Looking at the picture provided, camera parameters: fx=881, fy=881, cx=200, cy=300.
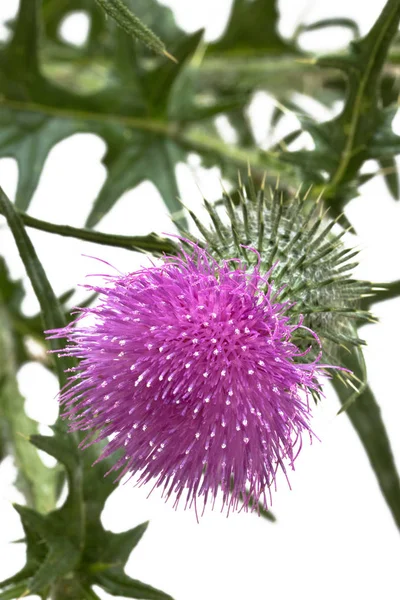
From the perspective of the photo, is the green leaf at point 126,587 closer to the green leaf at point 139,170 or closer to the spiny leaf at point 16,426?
the spiny leaf at point 16,426

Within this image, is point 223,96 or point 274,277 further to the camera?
point 223,96

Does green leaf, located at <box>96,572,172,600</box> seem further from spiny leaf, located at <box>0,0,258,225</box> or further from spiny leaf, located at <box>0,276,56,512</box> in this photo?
spiny leaf, located at <box>0,0,258,225</box>

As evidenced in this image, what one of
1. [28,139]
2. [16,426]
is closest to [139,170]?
[28,139]

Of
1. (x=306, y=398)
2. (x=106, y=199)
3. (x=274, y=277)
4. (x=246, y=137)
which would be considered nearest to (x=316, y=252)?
(x=274, y=277)

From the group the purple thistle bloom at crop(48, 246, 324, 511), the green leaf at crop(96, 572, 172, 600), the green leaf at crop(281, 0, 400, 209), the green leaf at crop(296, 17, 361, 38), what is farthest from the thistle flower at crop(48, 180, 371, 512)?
the green leaf at crop(296, 17, 361, 38)

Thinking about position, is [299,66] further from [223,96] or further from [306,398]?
[306,398]

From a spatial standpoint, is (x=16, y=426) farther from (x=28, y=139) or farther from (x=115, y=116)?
(x=115, y=116)
